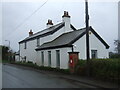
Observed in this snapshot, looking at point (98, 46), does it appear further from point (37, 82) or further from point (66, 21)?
point (37, 82)

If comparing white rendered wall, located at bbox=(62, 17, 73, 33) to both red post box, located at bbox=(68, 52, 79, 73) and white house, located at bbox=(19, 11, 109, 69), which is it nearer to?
white house, located at bbox=(19, 11, 109, 69)

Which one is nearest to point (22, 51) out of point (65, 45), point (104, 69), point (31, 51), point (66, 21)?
point (31, 51)

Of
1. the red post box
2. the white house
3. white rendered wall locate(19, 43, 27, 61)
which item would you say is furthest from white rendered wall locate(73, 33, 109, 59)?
white rendered wall locate(19, 43, 27, 61)

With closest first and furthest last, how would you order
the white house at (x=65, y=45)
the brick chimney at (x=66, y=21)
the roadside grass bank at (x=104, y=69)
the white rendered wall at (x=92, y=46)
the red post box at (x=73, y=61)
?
the roadside grass bank at (x=104, y=69), the red post box at (x=73, y=61), the white house at (x=65, y=45), the white rendered wall at (x=92, y=46), the brick chimney at (x=66, y=21)

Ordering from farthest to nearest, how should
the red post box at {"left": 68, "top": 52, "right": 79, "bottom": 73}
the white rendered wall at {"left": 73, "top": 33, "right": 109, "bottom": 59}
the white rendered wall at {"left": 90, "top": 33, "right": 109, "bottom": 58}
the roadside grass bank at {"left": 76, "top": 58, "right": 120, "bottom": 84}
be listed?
the white rendered wall at {"left": 90, "top": 33, "right": 109, "bottom": 58} → the white rendered wall at {"left": 73, "top": 33, "right": 109, "bottom": 59} → the red post box at {"left": 68, "top": 52, "right": 79, "bottom": 73} → the roadside grass bank at {"left": 76, "top": 58, "right": 120, "bottom": 84}

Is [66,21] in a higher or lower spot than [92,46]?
higher

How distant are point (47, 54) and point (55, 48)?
2881 millimetres

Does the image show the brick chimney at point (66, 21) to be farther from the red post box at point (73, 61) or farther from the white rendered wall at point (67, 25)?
the red post box at point (73, 61)

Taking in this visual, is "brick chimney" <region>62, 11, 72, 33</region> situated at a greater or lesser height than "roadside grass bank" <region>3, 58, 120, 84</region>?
greater

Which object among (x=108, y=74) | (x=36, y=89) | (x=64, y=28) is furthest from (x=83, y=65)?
(x=64, y=28)

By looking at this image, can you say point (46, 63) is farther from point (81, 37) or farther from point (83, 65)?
point (83, 65)

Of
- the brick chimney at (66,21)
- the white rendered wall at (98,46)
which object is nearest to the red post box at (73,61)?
the white rendered wall at (98,46)

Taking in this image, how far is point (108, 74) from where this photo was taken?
46.7 feet

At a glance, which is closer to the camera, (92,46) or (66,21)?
(92,46)
